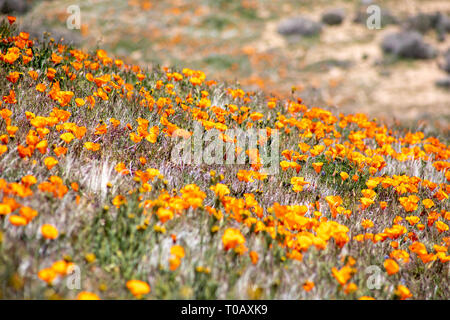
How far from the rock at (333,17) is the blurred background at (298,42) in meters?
0.07

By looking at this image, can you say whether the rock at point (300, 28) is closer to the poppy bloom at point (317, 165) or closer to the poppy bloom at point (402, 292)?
the poppy bloom at point (317, 165)

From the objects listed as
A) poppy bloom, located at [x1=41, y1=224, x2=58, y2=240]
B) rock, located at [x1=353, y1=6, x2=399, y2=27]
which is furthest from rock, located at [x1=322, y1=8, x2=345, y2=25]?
poppy bloom, located at [x1=41, y1=224, x2=58, y2=240]

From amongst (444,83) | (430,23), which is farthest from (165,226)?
(430,23)

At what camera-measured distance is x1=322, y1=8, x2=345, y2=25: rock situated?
74.8 feet

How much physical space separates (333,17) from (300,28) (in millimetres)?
2839

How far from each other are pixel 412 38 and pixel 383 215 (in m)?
19.6

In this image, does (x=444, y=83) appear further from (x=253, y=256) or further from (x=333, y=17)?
(x=253, y=256)

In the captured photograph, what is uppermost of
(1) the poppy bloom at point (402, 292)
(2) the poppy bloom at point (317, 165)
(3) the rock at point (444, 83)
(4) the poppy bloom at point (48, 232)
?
(3) the rock at point (444, 83)

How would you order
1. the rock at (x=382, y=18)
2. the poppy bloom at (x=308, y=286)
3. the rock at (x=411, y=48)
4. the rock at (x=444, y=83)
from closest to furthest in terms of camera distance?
the poppy bloom at (x=308, y=286) → the rock at (x=444, y=83) → the rock at (x=411, y=48) → the rock at (x=382, y=18)

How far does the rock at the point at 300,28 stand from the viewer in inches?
867

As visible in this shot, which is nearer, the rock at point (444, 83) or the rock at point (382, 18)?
the rock at point (444, 83)

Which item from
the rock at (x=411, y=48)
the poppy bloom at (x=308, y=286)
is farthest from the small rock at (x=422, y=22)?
the poppy bloom at (x=308, y=286)

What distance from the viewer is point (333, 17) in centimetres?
2286

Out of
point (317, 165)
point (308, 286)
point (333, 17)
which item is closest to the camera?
point (308, 286)
